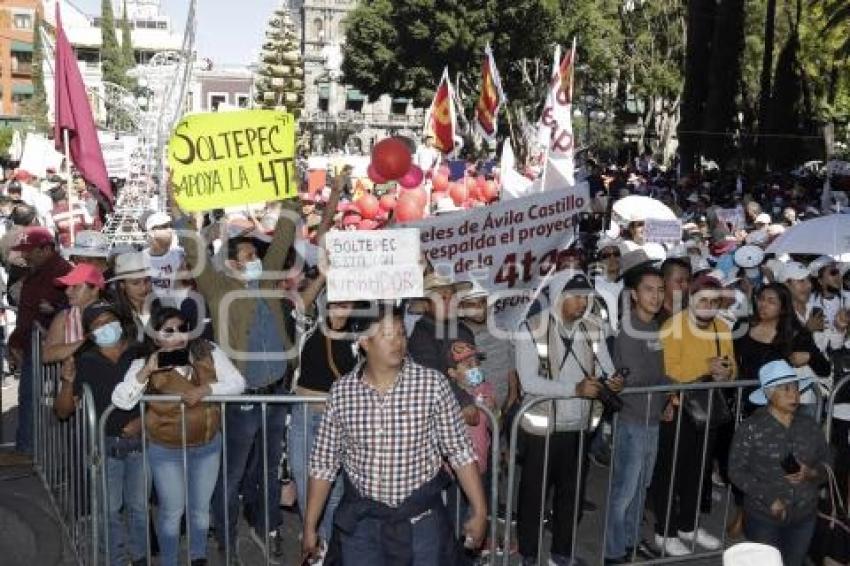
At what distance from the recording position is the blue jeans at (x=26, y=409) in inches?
285

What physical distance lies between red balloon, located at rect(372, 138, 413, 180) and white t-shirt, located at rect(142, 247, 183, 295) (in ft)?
5.14

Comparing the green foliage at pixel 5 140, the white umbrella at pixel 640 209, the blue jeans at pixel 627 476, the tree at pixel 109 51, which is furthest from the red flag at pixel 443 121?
the tree at pixel 109 51

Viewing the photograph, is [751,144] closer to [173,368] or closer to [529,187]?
[529,187]

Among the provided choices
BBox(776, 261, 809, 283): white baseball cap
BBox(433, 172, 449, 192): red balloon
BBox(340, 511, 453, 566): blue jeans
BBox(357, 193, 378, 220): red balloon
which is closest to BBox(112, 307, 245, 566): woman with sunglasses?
BBox(340, 511, 453, 566): blue jeans

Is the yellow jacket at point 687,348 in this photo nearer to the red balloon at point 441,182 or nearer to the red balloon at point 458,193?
the red balloon at point 441,182

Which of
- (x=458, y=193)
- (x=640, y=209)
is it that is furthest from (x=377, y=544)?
(x=458, y=193)

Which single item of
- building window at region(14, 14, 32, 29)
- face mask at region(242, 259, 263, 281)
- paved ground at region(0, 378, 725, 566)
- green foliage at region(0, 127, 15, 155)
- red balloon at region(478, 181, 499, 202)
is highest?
building window at region(14, 14, 32, 29)

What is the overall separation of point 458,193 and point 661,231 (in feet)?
33.7

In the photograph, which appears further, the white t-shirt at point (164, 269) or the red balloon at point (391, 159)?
the white t-shirt at point (164, 269)

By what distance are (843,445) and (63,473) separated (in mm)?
4396

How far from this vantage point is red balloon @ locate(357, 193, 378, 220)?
17797mm

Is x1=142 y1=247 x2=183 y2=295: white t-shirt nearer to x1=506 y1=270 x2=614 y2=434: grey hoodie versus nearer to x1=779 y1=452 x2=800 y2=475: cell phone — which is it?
x1=506 y1=270 x2=614 y2=434: grey hoodie

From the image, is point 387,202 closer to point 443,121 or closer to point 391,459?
point 443,121

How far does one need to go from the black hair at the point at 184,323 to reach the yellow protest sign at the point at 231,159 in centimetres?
168
